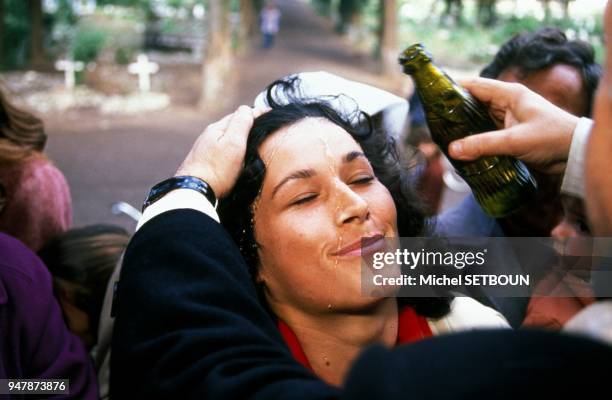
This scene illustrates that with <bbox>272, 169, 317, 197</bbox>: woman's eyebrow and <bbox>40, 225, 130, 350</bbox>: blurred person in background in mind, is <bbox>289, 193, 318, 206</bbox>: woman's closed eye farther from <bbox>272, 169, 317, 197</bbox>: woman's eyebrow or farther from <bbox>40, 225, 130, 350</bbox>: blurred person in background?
<bbox>40, 225, 130, 350</bbox>: blurred person in background

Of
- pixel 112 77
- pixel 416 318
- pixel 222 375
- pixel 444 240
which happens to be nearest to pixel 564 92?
pixel 444 240

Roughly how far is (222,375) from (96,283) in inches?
75.5

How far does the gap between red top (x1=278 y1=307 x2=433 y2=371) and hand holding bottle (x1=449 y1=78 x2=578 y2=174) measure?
56 cm

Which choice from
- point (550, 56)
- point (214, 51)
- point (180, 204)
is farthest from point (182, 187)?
point (214, 51)

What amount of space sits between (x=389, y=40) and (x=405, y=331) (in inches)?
622

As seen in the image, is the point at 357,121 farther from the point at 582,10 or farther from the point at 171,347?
the point at 582,10

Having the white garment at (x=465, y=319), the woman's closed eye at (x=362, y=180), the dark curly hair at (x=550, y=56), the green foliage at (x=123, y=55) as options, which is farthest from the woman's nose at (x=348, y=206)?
the green foliage at (x=123, y=55)

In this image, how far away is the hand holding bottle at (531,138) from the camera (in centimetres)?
167

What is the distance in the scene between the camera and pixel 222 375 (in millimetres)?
1173

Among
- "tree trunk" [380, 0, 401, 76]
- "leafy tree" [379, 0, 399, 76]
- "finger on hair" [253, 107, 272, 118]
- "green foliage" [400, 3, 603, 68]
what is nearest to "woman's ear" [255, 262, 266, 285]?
"finger on hair" [253, 107, 272, 118]

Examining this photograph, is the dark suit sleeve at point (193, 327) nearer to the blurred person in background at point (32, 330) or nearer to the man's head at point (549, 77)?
the blurred person in background at point (32, 330)

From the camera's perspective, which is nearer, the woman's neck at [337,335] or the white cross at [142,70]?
the woman's neck at [337,335]

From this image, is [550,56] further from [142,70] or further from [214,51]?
[142,70]

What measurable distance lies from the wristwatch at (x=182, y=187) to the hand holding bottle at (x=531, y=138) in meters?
0.71
